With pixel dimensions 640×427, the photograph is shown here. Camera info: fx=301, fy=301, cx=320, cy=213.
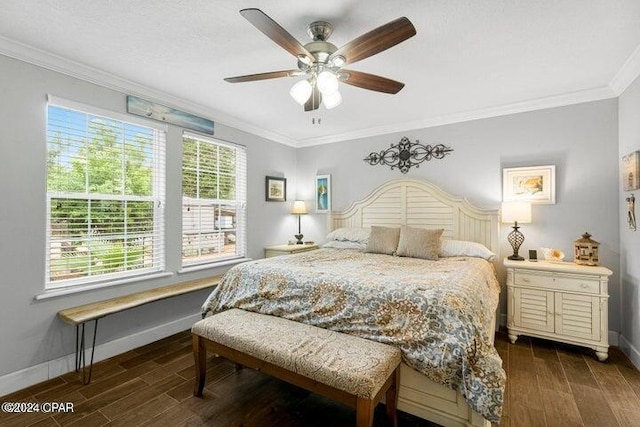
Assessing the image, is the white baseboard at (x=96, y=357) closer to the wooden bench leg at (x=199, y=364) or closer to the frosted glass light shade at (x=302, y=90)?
the wooden bench leg at (x=199, y=364)

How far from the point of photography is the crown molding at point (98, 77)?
221cm

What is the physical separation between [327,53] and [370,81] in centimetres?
35

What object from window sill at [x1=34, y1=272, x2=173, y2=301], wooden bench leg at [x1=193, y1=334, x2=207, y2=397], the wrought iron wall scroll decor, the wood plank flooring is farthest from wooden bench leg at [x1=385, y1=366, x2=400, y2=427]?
the wrought iron wall scroll decor

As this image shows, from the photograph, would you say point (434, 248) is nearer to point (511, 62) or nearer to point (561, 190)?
point (561, 190)

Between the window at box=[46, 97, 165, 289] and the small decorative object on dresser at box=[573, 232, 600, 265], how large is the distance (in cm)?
417

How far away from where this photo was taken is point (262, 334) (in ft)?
6.30

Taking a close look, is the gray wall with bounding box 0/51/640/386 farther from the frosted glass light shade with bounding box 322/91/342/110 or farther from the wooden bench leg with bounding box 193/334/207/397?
the frosted glass light shade with bounding box 322/91/342/110

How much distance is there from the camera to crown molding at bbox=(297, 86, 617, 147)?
3.01m

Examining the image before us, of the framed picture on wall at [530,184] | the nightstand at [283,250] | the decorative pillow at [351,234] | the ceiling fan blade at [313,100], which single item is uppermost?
the ceiling fan blade at [313,100]

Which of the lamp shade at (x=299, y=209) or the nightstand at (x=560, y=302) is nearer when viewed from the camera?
the nightstand at (x=560, y=302)

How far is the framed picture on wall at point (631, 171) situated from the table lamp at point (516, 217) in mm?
735

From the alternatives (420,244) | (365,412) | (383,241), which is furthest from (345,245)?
(365,412)

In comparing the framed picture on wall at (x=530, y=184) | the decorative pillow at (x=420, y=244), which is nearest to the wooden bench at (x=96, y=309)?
the decorative pillow at (x=420, y=244)

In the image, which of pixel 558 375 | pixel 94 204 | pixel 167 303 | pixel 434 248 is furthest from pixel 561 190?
pixel 94 204
